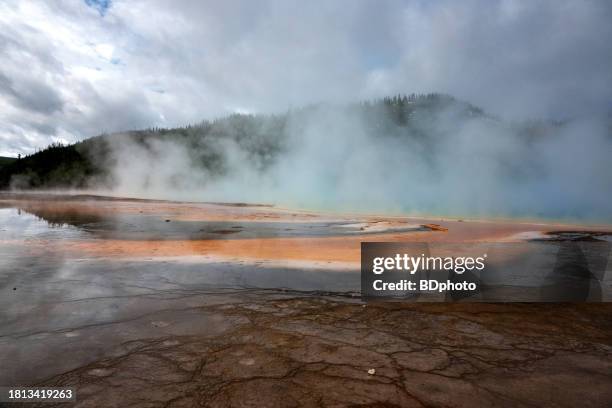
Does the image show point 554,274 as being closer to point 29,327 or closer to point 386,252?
point 386,252

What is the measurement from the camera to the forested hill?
175ft

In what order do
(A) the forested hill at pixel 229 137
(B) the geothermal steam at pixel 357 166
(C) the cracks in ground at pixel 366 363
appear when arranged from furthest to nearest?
(A) the forested hill at pixel 229 137 → (B) the geothermal steam at pixel 357 166 → (C) the cracks in ground at pixel 366 363

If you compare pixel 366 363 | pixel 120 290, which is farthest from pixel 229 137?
pixel 366 363

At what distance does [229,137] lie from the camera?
65.9m

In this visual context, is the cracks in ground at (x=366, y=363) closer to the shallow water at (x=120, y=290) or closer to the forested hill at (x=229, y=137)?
the shallow water at (x=120, y=290)

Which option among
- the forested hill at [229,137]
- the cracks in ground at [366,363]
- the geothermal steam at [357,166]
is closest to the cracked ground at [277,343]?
the cracks in ground at [366,363]

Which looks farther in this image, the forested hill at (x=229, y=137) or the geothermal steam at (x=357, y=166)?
the forested hill at (x=229, y=137)

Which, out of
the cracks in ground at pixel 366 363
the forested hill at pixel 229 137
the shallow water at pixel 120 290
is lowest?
the cracks in ground at pixel 366 363

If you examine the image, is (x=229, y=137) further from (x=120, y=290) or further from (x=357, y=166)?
(x=120, y=290)

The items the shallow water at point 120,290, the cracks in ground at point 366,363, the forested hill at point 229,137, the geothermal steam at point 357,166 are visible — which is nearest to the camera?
the cracks in ground at point 366,363

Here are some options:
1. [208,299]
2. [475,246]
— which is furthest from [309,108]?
[208,299]

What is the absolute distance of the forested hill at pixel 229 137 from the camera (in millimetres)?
53250

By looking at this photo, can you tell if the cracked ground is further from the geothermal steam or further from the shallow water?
the geothermal steam

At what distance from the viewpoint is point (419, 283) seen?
478 centimetres
